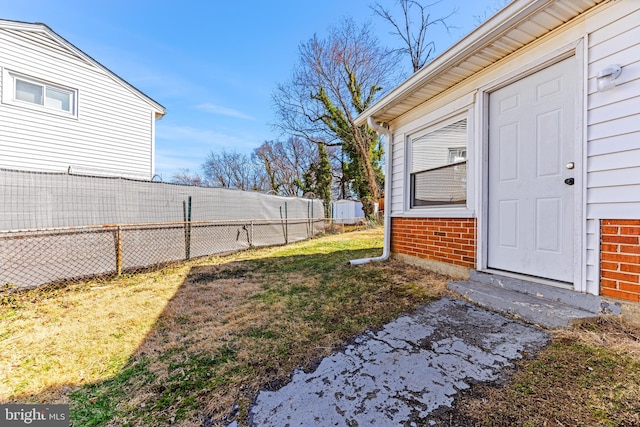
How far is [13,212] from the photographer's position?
11.0 ft

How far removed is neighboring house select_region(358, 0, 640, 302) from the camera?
190cm

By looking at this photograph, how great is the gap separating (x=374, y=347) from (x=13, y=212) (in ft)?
15.0

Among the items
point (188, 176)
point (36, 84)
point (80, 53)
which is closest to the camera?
point (36, 84)

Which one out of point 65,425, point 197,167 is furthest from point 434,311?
point 197,167

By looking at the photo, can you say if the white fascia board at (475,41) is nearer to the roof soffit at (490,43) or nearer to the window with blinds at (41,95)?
the roof soffit at (490,43)

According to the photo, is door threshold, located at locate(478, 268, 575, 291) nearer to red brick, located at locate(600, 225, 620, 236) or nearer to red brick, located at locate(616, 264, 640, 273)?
red brick, located at locate(616, 264, 640, 273)

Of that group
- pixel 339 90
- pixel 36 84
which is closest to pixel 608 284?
pixel 36 84

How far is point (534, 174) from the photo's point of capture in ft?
8.11

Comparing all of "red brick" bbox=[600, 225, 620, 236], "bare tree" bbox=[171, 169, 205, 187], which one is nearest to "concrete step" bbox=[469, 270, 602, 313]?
"red brick" bbox=[600, 225, 620, 236]

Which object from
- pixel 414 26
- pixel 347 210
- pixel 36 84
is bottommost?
pixel 347 210

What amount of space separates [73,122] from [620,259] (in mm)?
9595

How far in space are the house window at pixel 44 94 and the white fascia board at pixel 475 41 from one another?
770 centimetres

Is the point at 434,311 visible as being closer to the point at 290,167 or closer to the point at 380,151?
the point at 380,151

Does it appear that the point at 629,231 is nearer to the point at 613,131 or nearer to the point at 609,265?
the point at 609,265
